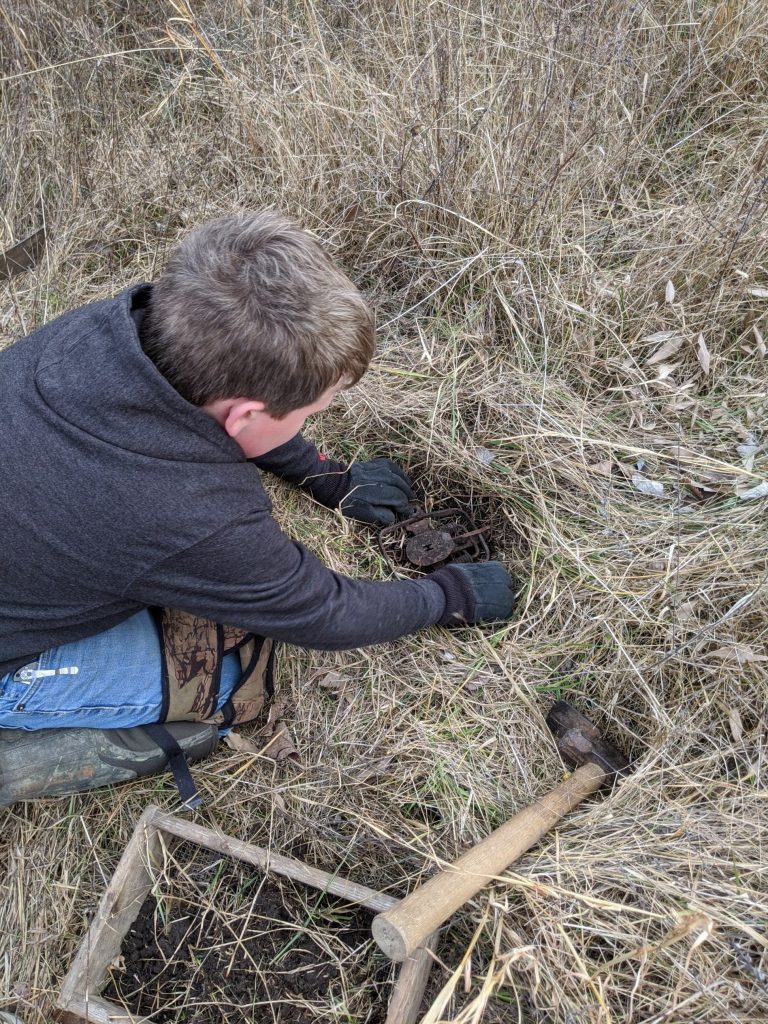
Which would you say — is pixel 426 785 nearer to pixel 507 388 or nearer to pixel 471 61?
pixel 507 388

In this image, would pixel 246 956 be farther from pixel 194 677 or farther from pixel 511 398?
pixel 511 398

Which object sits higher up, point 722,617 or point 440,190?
point 440,190

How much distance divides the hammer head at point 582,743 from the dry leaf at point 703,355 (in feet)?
4.16

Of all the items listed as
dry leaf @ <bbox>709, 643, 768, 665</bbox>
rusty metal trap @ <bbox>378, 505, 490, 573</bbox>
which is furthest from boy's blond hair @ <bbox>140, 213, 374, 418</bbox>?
dry leaf @ <bbox>709, 643, 768, 665</bbox>

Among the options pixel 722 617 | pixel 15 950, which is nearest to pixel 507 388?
pixel 722 617

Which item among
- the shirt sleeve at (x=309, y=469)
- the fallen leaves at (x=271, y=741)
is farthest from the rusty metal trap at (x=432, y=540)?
the fallen leaves at (x=271, y=741)

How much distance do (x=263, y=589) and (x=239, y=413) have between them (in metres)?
0.42

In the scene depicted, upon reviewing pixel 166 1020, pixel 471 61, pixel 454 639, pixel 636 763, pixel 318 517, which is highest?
pixel 471 61

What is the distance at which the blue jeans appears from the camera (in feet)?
6.62

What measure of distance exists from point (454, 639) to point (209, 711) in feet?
2.61

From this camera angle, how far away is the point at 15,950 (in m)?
2.25

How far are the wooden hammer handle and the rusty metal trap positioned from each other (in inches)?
31.4

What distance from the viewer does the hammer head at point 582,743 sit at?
7.00 feet

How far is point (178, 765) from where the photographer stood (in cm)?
225
